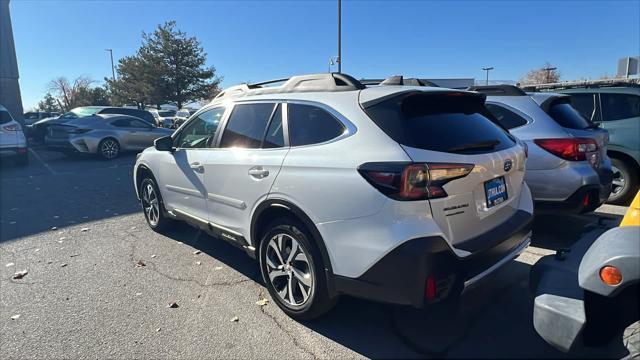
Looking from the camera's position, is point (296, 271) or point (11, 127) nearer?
point (296, 271)

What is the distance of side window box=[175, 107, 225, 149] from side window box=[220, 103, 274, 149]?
0.26 metres

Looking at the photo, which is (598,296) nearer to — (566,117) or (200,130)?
(566,117)

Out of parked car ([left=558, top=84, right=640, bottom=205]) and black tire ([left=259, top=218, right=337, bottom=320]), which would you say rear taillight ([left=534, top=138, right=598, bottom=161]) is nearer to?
parked car ([left=558, top=84, right=640, bottom=205])

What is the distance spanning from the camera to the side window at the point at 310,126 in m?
2.64

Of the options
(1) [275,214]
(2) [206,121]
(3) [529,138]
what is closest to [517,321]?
(1) [275,214]

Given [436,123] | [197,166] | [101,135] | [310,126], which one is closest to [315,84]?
[310,126]

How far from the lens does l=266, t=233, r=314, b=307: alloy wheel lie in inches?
109

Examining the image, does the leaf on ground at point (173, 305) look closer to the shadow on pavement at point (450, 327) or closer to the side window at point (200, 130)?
the shadow on pavement at point (450, 327)

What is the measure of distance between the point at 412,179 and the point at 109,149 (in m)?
12.6

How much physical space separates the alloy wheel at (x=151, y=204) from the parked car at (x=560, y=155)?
14.7 feet

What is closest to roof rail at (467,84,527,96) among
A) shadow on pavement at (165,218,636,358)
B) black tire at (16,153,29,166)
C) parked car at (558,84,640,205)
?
parked car at (558,84,640,205)

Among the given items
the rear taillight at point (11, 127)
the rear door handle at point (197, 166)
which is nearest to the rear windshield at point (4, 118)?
the rear taillight at point (11, 127)

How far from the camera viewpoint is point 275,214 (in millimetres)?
2963

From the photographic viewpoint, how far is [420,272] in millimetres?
2105
